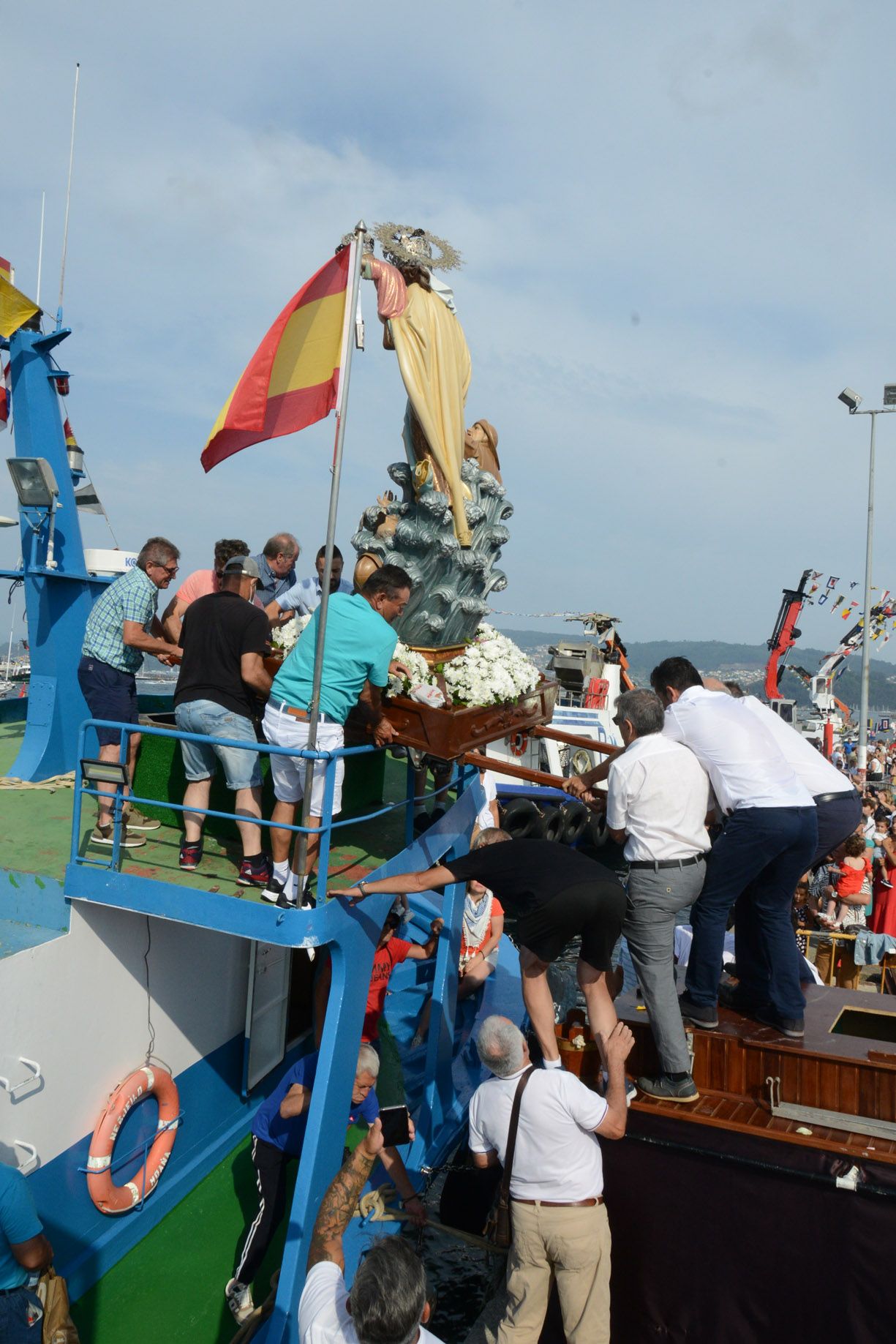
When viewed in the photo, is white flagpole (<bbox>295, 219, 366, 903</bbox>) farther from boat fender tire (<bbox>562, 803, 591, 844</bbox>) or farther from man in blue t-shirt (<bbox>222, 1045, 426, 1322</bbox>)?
boat fender tire (<bbox>562, 803, 591, 844</bbox>)

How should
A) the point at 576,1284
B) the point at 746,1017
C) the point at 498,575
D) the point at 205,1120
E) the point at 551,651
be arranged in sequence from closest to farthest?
the point at 576,1284, the point at 746,1017, the point at 205,1120, the point at 498,575, the point at 551,651

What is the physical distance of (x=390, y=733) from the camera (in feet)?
18.3

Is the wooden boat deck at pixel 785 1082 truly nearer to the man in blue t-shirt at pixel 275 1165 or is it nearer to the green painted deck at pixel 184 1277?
the man in blue t-shirt at pixel 275 1165

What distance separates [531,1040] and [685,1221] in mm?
3309

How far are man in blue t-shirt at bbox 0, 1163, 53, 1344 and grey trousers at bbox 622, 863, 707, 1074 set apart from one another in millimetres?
2974

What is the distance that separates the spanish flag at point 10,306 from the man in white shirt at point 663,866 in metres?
6.53

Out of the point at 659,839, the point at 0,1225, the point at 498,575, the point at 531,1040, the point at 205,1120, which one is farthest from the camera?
the point at 498,575

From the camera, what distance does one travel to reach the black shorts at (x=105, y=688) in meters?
6.28

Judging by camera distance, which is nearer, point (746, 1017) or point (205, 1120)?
point (746, 1017)

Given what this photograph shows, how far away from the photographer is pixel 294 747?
204 inches

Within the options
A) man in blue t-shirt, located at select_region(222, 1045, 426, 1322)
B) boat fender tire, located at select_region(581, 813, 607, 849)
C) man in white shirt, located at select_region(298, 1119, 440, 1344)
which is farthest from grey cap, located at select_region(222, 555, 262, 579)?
boat fender tire, located at select_region(581, 813, 607, 849)

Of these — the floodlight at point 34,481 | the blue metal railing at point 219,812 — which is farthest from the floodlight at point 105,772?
the floodlight at point 34,481

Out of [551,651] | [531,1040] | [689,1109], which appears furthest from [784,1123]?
[551,651]

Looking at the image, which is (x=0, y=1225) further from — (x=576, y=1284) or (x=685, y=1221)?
(x=685, y=1221)
